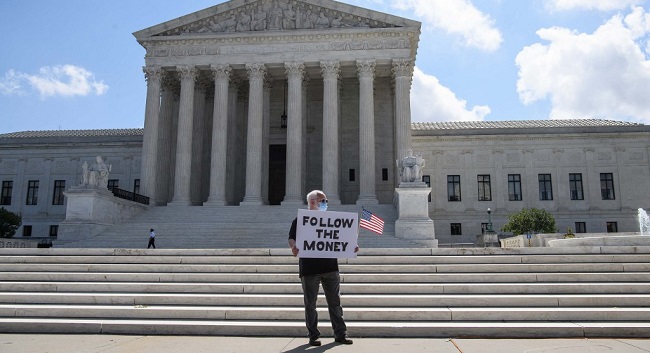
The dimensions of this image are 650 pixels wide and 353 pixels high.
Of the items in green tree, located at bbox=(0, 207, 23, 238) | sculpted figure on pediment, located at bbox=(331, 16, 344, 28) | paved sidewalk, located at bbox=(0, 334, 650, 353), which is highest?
sculpted figure on pediment, located at bbox=(331, 16, 344, 28)

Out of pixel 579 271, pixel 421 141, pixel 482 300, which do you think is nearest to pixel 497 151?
pixel 421 141

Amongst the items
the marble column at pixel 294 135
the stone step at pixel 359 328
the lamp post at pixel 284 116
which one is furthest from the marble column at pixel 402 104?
the stone step at pixel 359 328

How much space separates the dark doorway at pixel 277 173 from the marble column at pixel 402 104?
35.9ft

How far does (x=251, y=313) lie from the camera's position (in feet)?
34.6

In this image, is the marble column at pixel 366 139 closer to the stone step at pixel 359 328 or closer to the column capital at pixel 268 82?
the column capital at pixel 268 82

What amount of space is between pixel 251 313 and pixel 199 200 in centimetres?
3160

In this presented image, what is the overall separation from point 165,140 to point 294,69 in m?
11.7

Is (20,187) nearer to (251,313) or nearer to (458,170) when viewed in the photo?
(458,170)

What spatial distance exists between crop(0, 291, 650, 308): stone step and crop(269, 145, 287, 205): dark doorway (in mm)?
31050

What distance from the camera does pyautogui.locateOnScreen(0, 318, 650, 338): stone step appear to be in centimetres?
935

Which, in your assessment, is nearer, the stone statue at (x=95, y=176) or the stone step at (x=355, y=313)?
the stone step at (x=355, y=313)

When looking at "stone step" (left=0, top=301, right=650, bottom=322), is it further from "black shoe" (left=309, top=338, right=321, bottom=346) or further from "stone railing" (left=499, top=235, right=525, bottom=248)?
"stone railing" (left=499, top=235, right=525, bottom=248)

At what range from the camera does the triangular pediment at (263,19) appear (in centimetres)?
3781

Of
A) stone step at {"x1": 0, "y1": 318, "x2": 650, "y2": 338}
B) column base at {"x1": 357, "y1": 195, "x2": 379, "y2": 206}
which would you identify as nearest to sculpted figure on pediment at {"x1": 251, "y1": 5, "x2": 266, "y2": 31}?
column base at {"x1": 357, "y1": 195, "x2": 379, "y2": 206}
